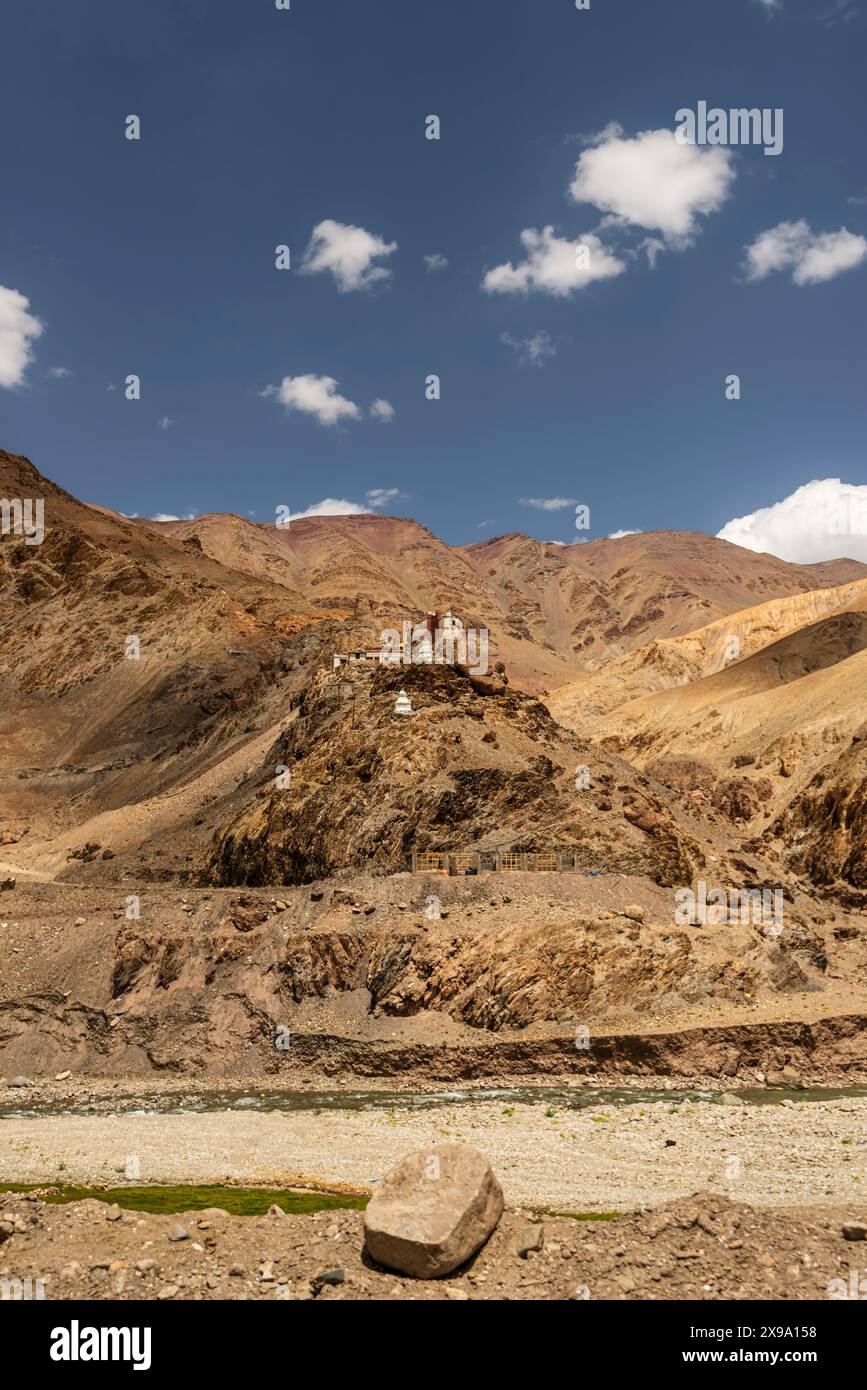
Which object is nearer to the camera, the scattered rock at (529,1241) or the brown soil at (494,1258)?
the brown soil at (494,1258)

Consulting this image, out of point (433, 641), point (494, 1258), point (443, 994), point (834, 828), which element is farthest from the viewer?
point (834, 828)

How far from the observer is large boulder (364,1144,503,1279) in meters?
15.2

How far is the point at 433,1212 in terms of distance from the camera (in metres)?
15.6

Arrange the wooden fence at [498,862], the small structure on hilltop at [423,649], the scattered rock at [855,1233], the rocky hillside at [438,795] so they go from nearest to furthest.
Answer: the scattered rock at [855,1233] → the wooden fence at [498,862] → the rocky hillside at [438,795] → the small structure on hilltop at [423,649]

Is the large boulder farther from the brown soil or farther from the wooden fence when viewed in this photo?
the wooden fence

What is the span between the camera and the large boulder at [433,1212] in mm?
15203

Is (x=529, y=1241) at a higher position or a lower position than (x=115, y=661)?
lower

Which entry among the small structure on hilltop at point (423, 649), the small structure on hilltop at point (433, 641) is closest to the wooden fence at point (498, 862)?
the small structure on hilltop at point (423, 649)

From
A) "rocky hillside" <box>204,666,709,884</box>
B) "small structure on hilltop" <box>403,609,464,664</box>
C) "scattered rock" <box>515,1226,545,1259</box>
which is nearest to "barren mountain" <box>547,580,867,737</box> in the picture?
"small structure on hilltop" <box>403,609,464,664</box>

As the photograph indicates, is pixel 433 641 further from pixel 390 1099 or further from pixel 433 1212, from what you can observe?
pixel 433 1212

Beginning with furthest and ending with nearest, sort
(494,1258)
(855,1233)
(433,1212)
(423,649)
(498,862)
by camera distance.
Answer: (423,649) < (498,862) < (855,1233) < (494,1258) < (433,1212)

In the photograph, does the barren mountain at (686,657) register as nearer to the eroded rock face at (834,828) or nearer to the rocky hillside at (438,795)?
the eroded rock face at (834,828)

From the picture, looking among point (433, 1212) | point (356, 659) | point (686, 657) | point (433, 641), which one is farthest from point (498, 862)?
point (686, 657)
